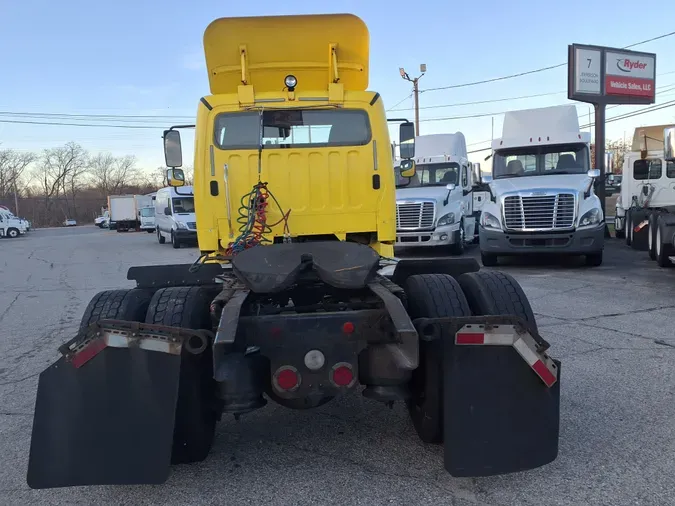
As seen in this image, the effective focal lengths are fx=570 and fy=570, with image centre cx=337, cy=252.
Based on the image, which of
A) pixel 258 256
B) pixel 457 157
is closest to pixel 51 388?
pixel 258 256

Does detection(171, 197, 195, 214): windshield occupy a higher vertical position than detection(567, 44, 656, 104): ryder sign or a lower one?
lower

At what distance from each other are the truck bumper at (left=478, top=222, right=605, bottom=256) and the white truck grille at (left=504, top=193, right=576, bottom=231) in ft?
0.55

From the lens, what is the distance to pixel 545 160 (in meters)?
12.9

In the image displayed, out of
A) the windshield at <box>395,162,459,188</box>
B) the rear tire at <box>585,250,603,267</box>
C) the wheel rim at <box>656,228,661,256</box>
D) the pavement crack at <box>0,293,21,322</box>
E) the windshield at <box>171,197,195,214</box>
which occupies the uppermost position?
the windshield at <box>395,162,459,188</box>

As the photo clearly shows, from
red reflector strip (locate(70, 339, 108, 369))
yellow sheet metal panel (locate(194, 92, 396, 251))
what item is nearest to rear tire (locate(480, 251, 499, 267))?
yellow sheet metal panel (locate(194, 92, 396, 251))

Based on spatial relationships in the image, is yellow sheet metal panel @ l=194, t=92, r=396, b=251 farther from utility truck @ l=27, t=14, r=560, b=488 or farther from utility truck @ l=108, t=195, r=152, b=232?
utility truck @ l=108, t=195, r=152, b=232

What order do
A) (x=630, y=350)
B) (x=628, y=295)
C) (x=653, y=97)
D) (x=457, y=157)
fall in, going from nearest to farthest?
(x=630, y=350), (x=628, y=295), (x=457, y=157), (x=653, y=97)

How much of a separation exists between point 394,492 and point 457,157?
1380 centimetres

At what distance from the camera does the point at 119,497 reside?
127 inches

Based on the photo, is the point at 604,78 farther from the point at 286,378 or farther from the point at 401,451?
the point at 286,378

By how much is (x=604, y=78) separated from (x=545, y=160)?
9.54 metres

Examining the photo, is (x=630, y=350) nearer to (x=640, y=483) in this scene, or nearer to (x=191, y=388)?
(x=640, y=483)

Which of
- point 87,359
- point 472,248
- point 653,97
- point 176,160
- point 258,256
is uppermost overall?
point 653,97

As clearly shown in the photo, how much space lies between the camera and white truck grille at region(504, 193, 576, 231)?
11719 millimetres
